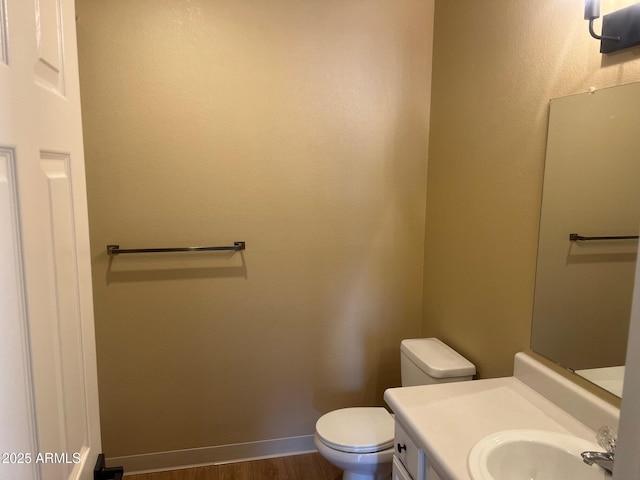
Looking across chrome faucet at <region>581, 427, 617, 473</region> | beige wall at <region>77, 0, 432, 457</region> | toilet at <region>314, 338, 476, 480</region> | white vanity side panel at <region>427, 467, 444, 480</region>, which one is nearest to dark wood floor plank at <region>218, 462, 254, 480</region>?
beige wall at <region>77, 0, 432, 457</region>

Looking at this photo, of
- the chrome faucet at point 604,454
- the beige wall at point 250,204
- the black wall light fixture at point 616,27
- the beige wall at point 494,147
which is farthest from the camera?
the beige wall at point 250,204

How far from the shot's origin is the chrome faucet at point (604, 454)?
1.09 metres

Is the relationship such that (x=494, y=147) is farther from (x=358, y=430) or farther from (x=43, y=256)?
(x=43, y=256)

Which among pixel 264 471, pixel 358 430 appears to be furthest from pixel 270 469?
pixel 358 430

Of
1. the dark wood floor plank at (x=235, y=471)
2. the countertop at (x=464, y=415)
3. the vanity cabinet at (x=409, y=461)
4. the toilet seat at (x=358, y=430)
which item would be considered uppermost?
the countertop at (x=464, y=415)

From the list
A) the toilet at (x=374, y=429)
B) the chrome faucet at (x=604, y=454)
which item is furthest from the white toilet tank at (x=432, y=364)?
the chrome faucet at (x=604, y=454)

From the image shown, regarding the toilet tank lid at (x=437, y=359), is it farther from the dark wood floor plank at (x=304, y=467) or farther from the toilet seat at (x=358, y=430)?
the dark wood floor plank at (x=304, y=467)

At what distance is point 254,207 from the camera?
229 centimetres

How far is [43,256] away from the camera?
2.38 ft

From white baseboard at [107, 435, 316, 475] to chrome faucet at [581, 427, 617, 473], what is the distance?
1682mm

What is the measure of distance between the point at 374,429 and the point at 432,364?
14.9 inches

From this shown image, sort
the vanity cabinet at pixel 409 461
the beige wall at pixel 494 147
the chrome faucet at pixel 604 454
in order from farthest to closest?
the beige wall at pixel 494 147 < the vanity cabinet at pixel 409 461 < the chrome faucet at pixel 604 454

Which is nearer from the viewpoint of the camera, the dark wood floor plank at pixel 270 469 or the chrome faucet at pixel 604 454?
the chrome faucet at pixel 604 454

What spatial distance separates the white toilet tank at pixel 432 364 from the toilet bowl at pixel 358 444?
0.24 m
